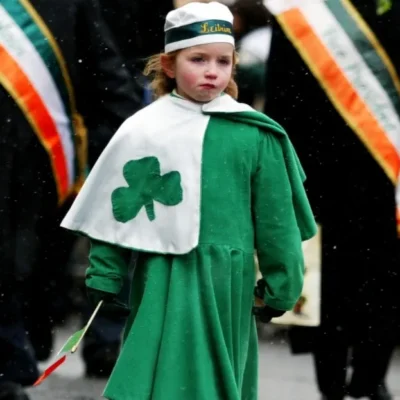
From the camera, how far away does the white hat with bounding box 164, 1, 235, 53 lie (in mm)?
5637

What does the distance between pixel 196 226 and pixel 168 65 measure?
0.55m

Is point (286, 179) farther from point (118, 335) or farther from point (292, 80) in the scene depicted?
point (118, 335)

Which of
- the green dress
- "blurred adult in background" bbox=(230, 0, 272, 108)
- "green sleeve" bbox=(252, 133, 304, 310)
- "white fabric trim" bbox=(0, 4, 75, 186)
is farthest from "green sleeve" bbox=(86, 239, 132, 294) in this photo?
"blurred adult in background" bbox=(230, 0, 272, 108)

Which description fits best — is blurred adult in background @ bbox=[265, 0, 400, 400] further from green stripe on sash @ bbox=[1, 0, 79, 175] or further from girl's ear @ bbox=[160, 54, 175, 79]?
girl's ear @ bbox=[160, 54, 175, 79]

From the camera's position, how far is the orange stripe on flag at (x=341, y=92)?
7301mm

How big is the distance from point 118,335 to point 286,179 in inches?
104

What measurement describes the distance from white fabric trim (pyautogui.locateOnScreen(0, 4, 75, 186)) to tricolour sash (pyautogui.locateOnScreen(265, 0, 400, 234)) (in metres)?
0.94

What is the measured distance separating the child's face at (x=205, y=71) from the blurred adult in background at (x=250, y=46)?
210 centimetres

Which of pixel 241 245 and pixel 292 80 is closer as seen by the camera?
pixel 241 245

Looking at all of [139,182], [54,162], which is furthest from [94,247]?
[54,162]

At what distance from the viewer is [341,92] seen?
289 inches

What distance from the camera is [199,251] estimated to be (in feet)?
18.3

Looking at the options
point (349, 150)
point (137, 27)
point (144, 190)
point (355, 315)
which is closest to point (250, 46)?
point (137, 27)

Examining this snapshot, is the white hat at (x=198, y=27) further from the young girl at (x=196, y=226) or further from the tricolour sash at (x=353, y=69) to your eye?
the tricolour sash at (x=353, y=69)
